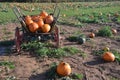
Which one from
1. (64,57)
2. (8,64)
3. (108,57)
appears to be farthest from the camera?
(64,57)

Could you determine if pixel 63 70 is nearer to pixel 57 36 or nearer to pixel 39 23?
pixel 57 36

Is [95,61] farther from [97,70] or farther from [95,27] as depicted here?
[95,27]

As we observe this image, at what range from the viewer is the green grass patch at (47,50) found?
8.87 m

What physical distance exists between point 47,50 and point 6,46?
168 cm

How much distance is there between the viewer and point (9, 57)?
8.79 meters

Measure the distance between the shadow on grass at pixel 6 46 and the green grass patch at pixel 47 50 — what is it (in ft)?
1.73

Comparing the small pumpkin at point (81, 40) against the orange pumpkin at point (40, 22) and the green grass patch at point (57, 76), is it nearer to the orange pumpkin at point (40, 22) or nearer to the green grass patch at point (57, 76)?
the orange pumpkin at point (40, 22)

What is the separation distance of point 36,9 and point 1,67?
12.1 m

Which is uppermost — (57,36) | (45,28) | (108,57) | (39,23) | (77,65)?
(39,23)

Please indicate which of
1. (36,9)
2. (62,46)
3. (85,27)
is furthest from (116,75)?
(36,9)

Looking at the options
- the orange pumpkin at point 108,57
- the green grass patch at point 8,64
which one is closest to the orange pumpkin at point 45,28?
the green grass patch at point 8,64

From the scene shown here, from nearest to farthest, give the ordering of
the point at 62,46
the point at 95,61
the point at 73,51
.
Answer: the point at 95,61 → the point at 73,51 → the point at 62,46

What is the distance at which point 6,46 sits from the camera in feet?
32.8

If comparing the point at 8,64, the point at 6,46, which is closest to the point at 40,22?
the point at 6,46
